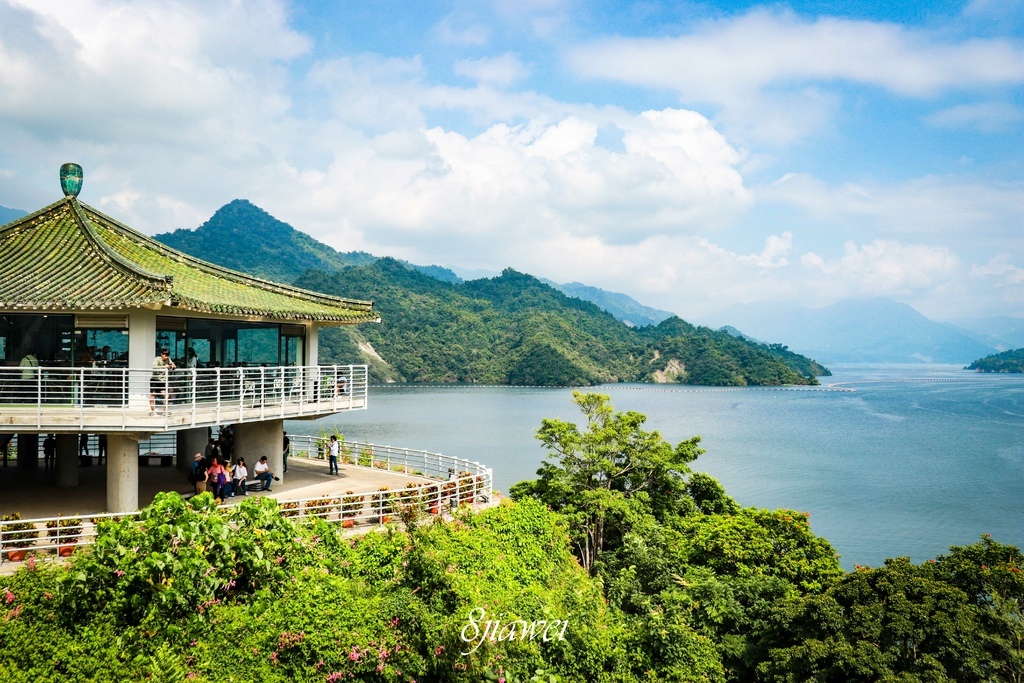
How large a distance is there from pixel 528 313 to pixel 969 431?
10816 centimetres

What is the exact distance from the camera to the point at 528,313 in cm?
16662

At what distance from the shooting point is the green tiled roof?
1413 centimetres

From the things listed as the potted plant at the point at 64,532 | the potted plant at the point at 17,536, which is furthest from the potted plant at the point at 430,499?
the potted plant at the point at 17,536

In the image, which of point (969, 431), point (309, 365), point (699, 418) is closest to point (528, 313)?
point (699, 418)

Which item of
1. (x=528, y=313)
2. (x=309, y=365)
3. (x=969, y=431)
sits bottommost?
(x=969, y=431)

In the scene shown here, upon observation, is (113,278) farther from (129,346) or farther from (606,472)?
(606,472)

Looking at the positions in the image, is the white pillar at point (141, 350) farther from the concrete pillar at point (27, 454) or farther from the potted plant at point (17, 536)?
the concrete pillar at point (27, 454)

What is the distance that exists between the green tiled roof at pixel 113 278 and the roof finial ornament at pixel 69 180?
38 cm

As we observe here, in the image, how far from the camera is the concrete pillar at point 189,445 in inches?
770

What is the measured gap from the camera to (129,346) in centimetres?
1488

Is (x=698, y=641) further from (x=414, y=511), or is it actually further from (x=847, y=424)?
(x=847, y=424)

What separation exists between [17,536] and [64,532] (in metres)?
0.68

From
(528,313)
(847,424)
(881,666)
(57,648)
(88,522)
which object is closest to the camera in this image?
(57,648)

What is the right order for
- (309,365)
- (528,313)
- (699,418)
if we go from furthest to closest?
(528,313) < (699,418) < (309,365)
